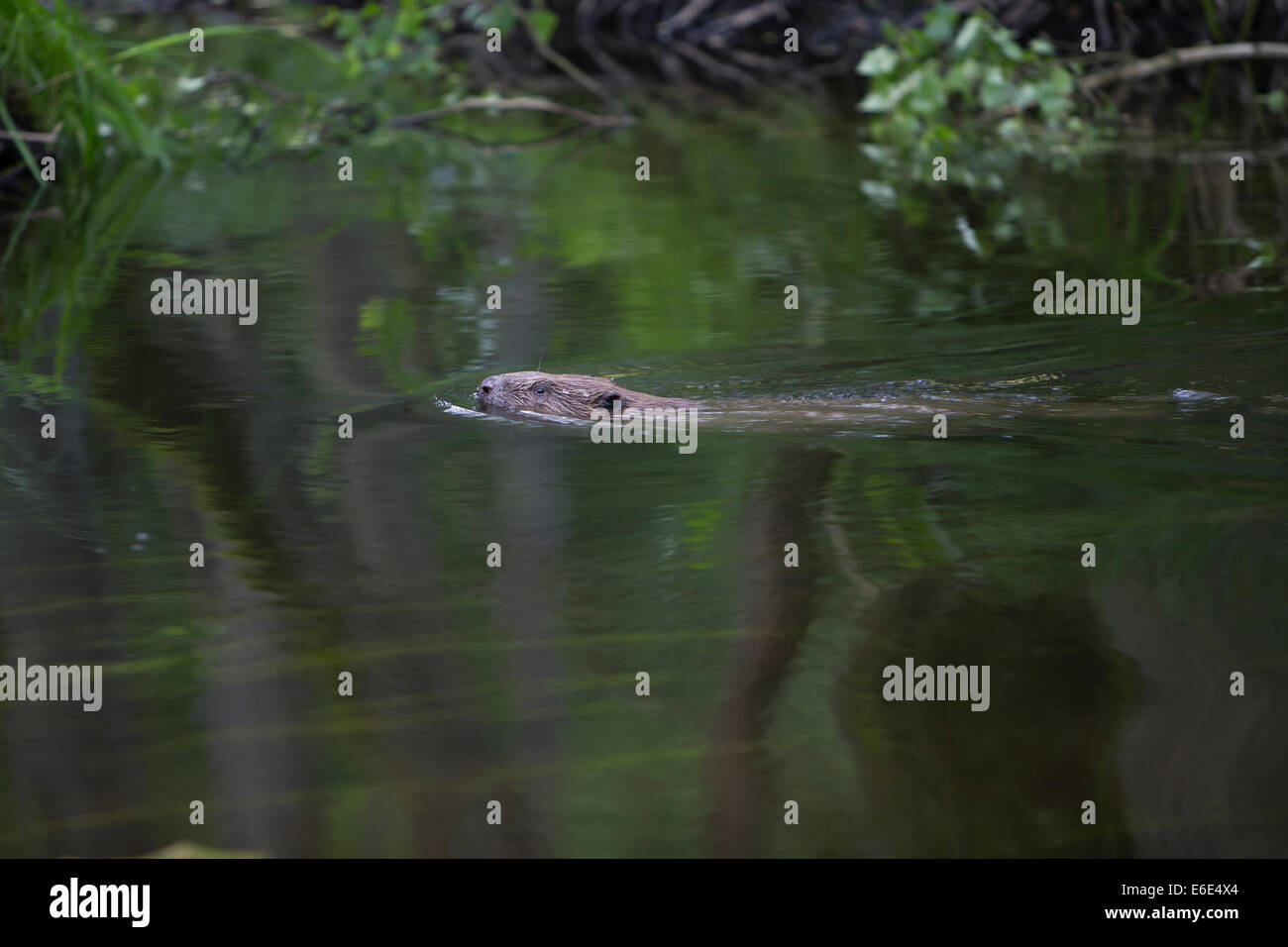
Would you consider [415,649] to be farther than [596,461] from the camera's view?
No

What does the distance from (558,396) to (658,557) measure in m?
1.88

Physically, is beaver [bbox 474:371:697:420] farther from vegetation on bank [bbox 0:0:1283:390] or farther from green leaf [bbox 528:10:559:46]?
green leaf [bbox 528:10:559:46]

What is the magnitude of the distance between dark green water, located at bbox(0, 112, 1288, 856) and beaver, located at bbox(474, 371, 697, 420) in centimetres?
20

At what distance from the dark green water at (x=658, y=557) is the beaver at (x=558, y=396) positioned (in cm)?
20

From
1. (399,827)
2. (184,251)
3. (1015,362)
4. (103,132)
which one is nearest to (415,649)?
(399,827)

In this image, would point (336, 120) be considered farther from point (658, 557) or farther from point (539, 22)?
point (658, 557)

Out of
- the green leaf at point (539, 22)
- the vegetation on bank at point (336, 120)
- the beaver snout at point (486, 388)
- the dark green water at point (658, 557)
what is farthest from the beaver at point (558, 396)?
the green leaf at point (539, 22)

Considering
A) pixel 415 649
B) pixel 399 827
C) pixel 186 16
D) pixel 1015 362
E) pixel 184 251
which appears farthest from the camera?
pixel 186 16

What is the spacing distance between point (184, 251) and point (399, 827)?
7.31 meters

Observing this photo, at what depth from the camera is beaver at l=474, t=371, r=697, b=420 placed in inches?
267

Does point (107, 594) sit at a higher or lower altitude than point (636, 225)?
lower

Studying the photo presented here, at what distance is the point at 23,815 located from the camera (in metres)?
3.61

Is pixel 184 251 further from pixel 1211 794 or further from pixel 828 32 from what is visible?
pixel 828 32

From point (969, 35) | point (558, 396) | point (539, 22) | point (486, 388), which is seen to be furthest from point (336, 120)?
point (558, 396)
